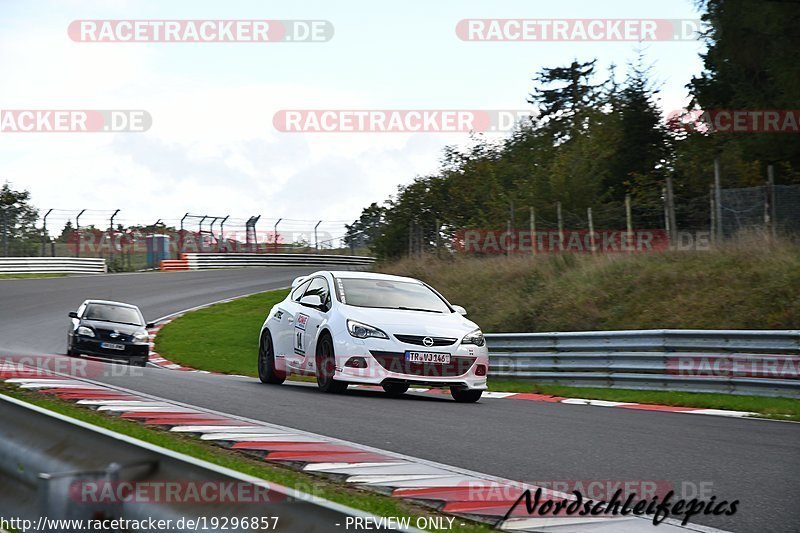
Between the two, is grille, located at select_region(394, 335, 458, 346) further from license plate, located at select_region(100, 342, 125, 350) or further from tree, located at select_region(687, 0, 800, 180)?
tree, located at select_region(687, 0, 800, 180)

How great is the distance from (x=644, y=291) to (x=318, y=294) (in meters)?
8.04

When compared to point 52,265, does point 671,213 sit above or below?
above

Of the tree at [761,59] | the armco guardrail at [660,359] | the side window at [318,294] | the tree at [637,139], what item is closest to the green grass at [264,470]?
the side window at [318,294]

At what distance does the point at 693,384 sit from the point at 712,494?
27.0 ft

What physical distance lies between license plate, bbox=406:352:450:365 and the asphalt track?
47 centimetres

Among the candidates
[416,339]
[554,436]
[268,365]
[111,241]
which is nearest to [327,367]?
[416,339]

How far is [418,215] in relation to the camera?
40.5m

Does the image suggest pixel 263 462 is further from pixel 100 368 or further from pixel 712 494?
pixel 100 368

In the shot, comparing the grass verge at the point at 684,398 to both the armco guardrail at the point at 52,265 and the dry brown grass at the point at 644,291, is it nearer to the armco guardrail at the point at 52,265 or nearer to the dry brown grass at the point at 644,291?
the dry brown grass at the point at 644,291

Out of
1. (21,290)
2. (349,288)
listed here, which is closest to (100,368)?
(349,288)

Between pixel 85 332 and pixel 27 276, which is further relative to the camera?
pixel 27 276

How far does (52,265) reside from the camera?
4553 cm

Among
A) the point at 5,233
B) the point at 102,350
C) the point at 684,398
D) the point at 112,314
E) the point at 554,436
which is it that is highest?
the point at 5,233

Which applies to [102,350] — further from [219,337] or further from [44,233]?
[44,233]
